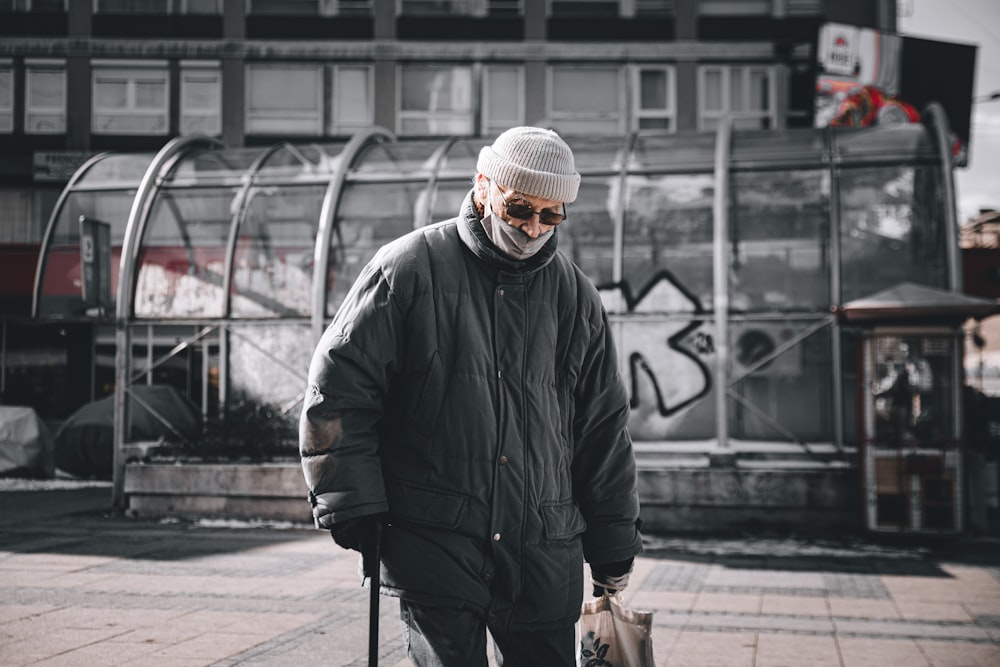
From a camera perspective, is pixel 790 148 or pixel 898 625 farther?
pixel 790 148

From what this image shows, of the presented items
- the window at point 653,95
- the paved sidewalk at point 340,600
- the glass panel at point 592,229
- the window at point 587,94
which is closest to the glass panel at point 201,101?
the window at point 587,94

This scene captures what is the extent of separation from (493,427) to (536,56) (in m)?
26.7

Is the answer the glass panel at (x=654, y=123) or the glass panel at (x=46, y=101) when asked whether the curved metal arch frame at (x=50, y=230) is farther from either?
the glass panel at (x=654, y=123)

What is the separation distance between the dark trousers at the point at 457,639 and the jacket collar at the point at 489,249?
970 millimetres

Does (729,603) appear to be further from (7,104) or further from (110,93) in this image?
(7,104)

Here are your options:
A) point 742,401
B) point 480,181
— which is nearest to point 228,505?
point 742,401

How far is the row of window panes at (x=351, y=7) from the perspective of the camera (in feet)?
94.6

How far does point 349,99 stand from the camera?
28750 millimetres

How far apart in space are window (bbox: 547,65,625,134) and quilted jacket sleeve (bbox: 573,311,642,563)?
2584cm

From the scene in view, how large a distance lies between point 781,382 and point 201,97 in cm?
2041

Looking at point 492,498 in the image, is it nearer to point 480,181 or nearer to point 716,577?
point 480,181

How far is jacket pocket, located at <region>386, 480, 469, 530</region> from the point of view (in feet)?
10.2

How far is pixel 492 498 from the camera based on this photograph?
10.3 feet

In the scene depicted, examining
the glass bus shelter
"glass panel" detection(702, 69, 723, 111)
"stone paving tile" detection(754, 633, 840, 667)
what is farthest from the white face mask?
"glass panel" detection(702, 69, 723, 111)
